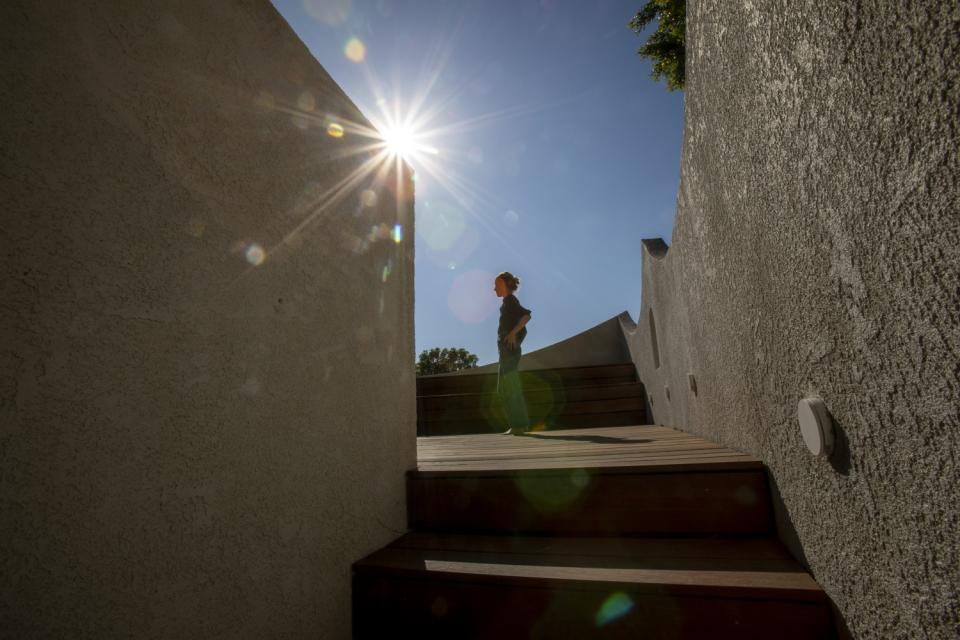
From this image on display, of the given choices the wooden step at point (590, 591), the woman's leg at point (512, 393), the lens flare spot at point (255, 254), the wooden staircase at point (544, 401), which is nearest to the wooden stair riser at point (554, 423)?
the wooden staircase at point (544, 401)

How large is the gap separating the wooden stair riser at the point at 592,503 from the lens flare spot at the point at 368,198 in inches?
45.6

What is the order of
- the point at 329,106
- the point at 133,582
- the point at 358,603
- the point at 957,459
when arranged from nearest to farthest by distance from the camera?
the point at 957,459
the point at 133,582
the point at 358,603
the point at 329,106

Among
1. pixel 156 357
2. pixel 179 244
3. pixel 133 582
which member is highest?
pixel 179 244

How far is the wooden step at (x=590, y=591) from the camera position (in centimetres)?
99

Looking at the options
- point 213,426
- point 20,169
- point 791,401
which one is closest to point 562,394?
point 791,401

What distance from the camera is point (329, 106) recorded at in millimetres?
1575

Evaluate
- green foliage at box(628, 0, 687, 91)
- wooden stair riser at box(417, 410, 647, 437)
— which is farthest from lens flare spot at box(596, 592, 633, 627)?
green foliage at box(628, 0, 687, 91)

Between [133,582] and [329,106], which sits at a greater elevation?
[329,106]

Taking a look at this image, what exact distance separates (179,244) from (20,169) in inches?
11.2

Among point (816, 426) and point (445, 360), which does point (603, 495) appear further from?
point (445, 360)

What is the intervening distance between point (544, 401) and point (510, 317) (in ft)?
5.99

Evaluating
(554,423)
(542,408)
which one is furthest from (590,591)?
(542,408)

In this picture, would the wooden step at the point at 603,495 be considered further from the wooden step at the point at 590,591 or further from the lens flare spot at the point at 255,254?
the lens flare spot at the point at 255,254

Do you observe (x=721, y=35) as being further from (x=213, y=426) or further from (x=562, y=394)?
(x=562, y=394)
